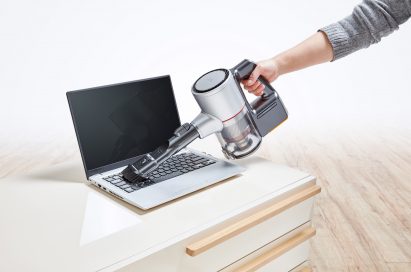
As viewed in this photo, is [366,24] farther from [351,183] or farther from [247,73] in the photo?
[351,183]

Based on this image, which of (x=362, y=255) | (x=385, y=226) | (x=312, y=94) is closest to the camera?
(x=362, y=255)

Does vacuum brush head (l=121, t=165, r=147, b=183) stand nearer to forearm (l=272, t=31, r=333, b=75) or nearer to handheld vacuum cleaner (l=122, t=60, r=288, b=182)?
handheld vacuum cleaner (l=122, t=60, r=288, b=182)

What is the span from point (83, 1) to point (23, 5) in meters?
0.58

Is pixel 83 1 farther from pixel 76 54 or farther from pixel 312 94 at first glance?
pixel 312 94

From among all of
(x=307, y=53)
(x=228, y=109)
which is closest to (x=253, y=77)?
(x=228, y=109)

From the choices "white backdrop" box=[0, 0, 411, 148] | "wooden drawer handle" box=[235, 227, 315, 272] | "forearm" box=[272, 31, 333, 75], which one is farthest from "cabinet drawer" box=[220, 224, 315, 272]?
"white backdrop" box=[0, 0, 411, 148]

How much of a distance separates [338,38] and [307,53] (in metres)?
0.09

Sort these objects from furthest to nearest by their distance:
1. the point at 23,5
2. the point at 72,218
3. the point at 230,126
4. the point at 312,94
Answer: the point at 312,94 → the point at 23,5 → the point at 230,126 → the point at 72,218

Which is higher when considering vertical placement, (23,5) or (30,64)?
(23,5)

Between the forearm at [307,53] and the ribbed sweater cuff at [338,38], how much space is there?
15 mm

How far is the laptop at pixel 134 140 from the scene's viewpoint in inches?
37.8

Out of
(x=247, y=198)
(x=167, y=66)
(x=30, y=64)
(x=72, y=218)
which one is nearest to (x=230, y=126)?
(x=247, y=198)

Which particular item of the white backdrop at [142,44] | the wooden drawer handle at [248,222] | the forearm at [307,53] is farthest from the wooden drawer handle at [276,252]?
the white backdrop at [142,44]

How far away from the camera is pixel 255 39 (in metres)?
4.49
